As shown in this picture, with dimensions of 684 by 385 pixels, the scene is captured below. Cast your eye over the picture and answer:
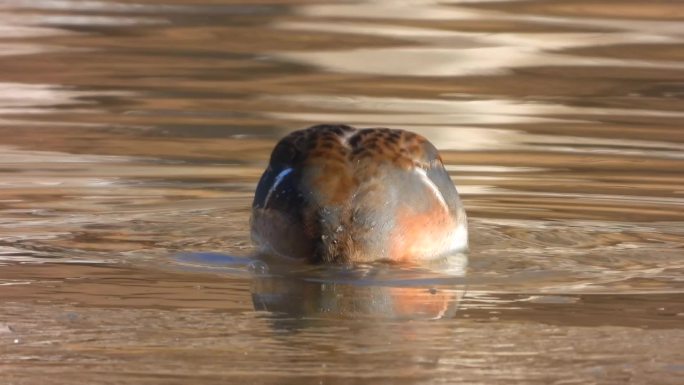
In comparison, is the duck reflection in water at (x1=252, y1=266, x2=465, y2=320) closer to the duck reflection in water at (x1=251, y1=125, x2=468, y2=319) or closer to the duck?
the duck reflection in water at (x1=251, y1=125, x2=468, y2=319)

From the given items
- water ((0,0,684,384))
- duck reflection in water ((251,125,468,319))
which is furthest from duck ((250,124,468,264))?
water ((0,0,684,384))

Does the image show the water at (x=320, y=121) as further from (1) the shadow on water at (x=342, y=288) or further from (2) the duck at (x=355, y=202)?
(2) the duck at (x=355, y=202)

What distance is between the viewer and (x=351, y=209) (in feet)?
24.4

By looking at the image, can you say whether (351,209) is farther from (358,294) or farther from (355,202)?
(358,294)

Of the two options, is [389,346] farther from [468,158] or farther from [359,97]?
[359,97]

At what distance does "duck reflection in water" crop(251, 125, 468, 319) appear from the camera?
7430mm

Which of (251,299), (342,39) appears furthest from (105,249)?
(342,39)

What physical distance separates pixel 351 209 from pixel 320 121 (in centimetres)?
487

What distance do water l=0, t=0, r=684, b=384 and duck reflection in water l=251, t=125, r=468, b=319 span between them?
0.08 meters

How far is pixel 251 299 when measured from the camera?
6.88 metres

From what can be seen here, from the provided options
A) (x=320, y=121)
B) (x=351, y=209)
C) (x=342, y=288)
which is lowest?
(x=320, y=121)

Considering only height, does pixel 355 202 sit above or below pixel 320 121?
above

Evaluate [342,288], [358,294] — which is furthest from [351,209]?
[358,294]

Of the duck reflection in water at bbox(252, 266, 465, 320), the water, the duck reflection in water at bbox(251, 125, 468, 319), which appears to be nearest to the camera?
the water
